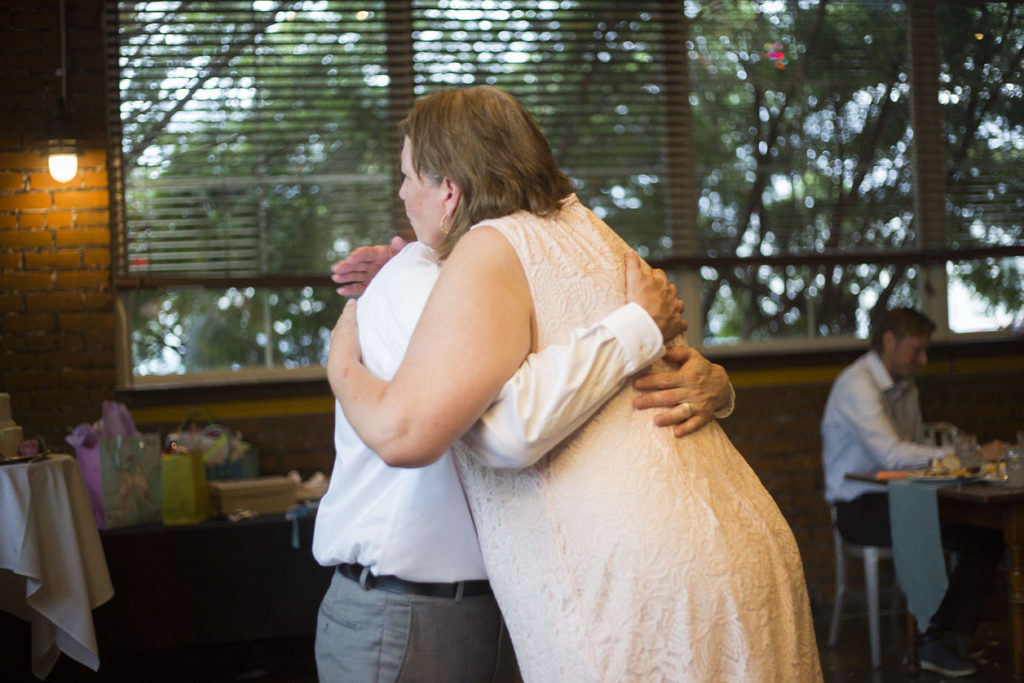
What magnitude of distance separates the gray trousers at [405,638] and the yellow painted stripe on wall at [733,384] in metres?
3.57

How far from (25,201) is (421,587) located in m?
3.99

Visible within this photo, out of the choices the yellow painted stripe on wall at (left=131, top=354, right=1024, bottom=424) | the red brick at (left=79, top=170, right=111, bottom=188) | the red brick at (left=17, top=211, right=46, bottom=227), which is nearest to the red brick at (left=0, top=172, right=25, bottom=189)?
the red brick at (left=17, top=211, right=46, bottom=227)

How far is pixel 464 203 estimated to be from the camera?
140 centimetres

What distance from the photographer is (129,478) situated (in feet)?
13.7

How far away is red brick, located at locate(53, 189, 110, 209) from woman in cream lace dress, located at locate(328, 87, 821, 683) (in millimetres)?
3808

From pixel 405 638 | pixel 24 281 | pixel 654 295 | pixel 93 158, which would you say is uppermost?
pixel 93 158

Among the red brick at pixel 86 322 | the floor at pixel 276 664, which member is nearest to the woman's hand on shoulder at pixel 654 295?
the floor at pixel 276 664

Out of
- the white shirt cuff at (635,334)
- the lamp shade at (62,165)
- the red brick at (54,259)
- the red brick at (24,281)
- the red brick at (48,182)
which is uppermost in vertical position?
the lamp shade at (62,165)

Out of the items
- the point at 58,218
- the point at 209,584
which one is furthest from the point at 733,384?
the point at 58,218

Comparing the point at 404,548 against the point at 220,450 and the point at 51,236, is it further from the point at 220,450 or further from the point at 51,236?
the point at 51,236

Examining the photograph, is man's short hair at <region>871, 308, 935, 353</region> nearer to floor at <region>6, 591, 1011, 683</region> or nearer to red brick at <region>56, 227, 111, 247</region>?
floor at <region>6, 591, 1011, 683</region>

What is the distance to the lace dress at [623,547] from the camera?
1.25 metres

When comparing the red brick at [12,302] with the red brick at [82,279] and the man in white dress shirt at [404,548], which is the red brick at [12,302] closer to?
the red brick at [82,279]

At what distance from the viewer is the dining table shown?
3.61 metres
